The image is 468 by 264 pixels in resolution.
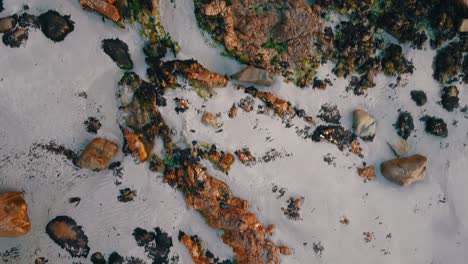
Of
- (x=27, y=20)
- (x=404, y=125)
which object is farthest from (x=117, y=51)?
(x=404, y=125)

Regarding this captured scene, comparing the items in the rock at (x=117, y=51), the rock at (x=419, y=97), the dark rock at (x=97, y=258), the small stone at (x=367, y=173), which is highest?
the rock at (x=117, y=51)

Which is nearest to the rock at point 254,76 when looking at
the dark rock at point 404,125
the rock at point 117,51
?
the rock at point 117,51

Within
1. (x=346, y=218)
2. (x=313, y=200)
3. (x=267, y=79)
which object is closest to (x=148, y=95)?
(x=267, y=79)

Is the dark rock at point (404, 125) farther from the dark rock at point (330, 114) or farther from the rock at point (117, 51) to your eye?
the rock at point (117, 51)

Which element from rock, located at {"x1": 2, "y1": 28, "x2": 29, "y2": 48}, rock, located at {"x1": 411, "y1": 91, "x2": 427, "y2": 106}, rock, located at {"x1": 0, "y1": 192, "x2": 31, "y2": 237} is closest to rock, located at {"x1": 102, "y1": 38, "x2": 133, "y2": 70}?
rock, located at {"x1": 2, "y1": 28, "x2": 29, "y2": 48}

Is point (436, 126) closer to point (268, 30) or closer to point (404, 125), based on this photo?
point (404, 125)

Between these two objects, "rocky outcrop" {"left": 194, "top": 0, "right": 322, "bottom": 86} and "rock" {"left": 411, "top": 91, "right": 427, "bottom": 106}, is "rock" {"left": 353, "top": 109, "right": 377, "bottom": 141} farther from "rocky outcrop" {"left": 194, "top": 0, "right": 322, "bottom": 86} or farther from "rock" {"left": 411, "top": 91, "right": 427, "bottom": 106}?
"rocky outcrop" {"left": 194, "top": 0, "right": 322, "bottom": 86}
